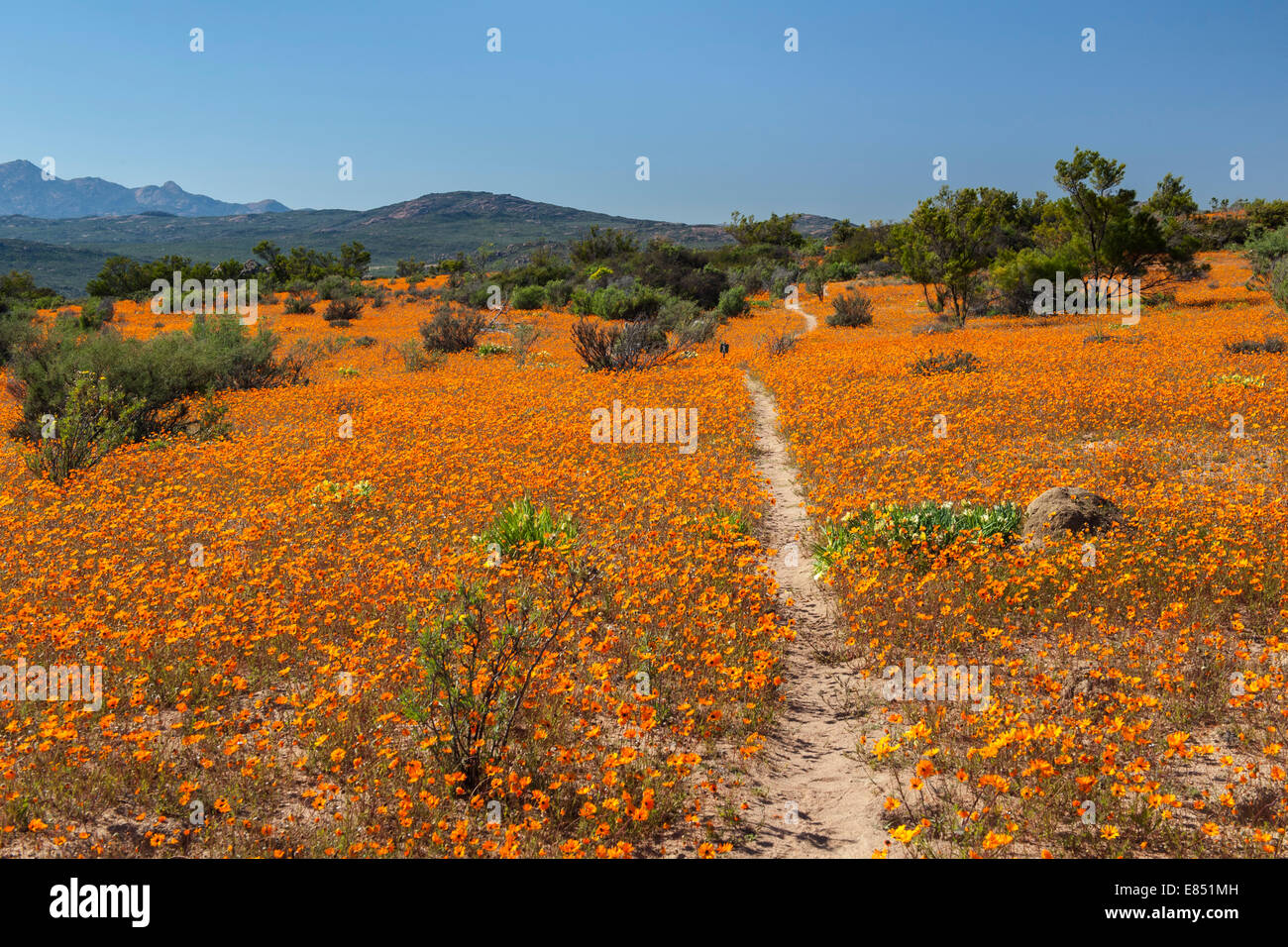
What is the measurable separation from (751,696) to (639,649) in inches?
33.4

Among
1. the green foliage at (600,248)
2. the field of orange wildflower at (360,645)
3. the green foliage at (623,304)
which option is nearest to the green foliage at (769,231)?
the green foliage at (600,248)

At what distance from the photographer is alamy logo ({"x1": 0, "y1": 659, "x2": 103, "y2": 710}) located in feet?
15.3

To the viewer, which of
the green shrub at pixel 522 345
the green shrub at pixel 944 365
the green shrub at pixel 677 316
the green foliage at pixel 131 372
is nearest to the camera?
the green foliage at pixel 131 372

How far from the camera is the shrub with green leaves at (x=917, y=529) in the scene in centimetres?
689

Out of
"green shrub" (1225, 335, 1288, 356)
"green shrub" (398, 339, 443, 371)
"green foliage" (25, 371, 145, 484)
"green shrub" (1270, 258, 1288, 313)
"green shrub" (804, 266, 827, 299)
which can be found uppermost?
"green shrub" (804, 266, 827, 299)

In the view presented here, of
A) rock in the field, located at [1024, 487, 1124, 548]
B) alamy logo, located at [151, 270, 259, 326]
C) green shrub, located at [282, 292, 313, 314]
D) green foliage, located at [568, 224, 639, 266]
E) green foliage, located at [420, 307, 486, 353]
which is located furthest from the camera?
green foliage, located at [568, 224, 639, 266]

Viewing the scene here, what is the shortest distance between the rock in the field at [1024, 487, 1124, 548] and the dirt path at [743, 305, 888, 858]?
7.46ft

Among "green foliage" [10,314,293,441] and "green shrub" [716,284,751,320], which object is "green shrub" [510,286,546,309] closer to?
"green shrub" [716,284,751,320]

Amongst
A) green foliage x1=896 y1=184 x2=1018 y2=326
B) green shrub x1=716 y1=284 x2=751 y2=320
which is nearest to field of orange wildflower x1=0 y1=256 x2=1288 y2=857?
green foliage x1=896 y1=184 x2=1018 y2=326

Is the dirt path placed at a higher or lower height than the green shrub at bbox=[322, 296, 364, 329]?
lower

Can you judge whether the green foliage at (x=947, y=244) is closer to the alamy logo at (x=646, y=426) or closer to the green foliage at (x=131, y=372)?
the alamy logo at (x=646, y=426)
